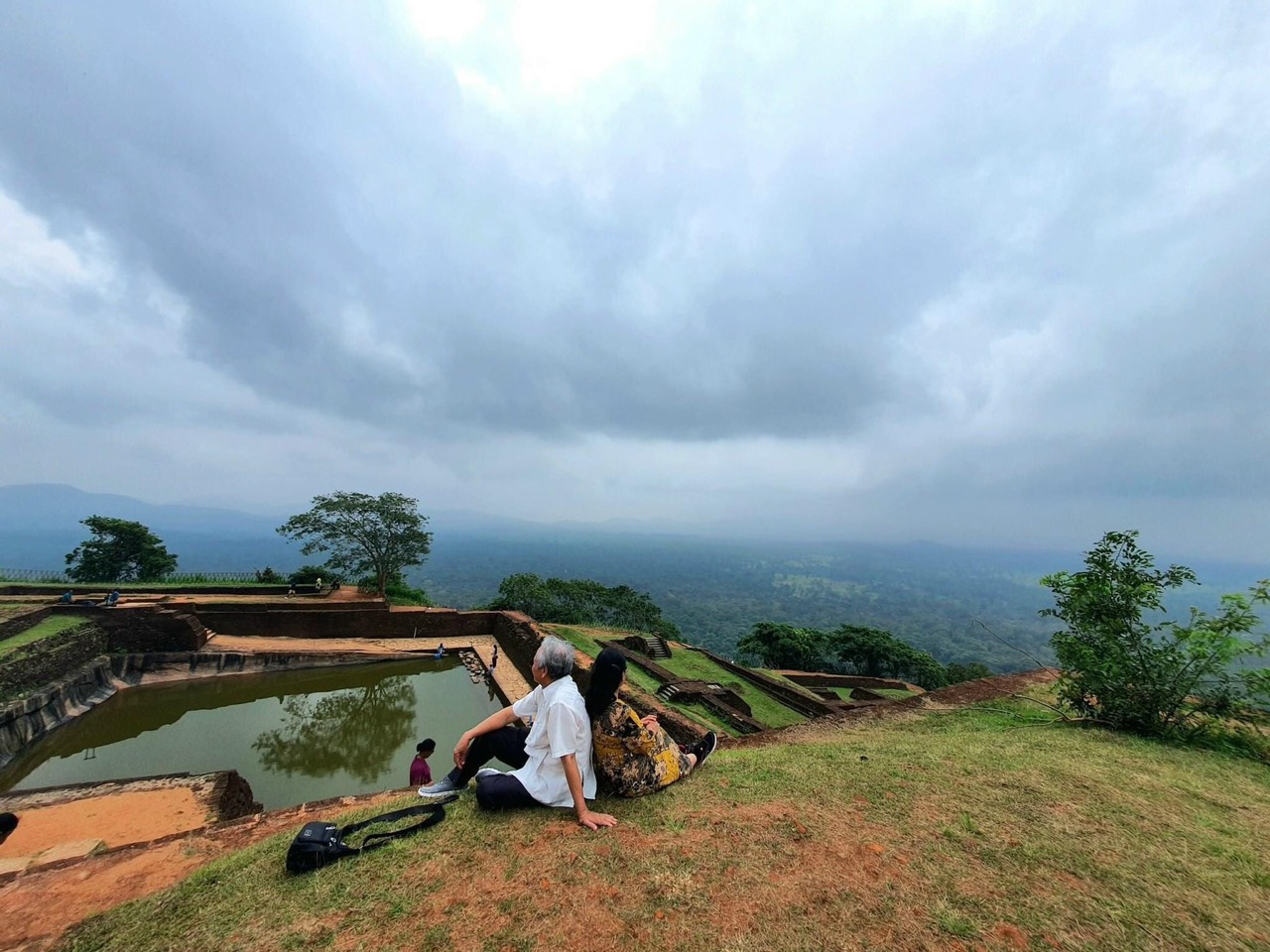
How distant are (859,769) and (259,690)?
17.0m

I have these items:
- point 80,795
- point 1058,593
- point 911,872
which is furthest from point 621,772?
point 80,795

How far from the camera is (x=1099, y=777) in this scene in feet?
13.9

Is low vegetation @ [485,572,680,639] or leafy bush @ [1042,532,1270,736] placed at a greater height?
leafy bush @ [1042,532,1270,736]

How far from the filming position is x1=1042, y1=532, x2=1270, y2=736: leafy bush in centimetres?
548

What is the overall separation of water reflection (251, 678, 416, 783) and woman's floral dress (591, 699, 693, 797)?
28.3ft

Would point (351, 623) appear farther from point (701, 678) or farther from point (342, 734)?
point (701, 678)

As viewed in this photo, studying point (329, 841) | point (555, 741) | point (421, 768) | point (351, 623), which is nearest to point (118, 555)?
point (351, 623)

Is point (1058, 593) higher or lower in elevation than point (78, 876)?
higher

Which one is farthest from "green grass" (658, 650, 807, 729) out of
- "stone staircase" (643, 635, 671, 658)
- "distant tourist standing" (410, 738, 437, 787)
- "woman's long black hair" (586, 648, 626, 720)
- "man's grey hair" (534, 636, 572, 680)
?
"man's grey hair" (534, 636, 572, 680)

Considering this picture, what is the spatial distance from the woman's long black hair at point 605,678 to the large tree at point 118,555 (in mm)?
31975

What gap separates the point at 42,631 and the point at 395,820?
17.0 m

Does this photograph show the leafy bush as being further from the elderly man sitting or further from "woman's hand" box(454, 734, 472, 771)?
"woman's hand" box(454, 734, 472, 771)

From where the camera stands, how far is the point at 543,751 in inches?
127

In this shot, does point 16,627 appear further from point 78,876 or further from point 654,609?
point 654,609
